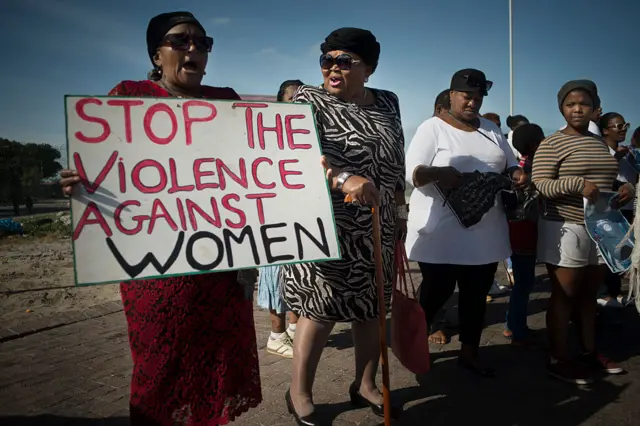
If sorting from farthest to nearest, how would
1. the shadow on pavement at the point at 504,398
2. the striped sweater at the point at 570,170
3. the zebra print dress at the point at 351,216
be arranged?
the striped sweater at the point at 570,170 → the shadow on pavement at the point at 504,398 → the zebra print dress at the point at 351,216

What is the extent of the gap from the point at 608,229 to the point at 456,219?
98 cm

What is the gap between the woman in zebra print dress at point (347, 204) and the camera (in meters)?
2.24

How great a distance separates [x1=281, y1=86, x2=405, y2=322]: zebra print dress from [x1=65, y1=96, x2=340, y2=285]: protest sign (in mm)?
435

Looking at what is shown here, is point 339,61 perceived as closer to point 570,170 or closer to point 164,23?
point 164,23

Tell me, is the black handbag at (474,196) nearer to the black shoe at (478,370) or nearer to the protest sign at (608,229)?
the protest sign at (608,229)

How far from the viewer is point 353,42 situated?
2248mm

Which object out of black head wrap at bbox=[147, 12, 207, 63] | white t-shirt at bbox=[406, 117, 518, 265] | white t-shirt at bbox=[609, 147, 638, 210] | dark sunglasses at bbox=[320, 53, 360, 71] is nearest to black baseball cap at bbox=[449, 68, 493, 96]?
white t-shirt at bbox=[406, 117, 518, 265]

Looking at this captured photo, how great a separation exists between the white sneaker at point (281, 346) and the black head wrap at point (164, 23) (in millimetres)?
2616

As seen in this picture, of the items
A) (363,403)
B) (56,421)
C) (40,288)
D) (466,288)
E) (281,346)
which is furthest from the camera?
(40,288)

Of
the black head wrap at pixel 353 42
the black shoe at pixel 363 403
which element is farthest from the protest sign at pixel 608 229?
the black head wrap at pixel 353 42

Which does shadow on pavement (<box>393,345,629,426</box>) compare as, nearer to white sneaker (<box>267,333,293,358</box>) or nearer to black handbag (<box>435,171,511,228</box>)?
white sneaker (<box>267,333,293,358</box>)

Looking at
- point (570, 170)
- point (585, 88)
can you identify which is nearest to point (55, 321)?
point (570, 170)

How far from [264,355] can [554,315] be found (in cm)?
233

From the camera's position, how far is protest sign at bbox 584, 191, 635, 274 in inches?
110
